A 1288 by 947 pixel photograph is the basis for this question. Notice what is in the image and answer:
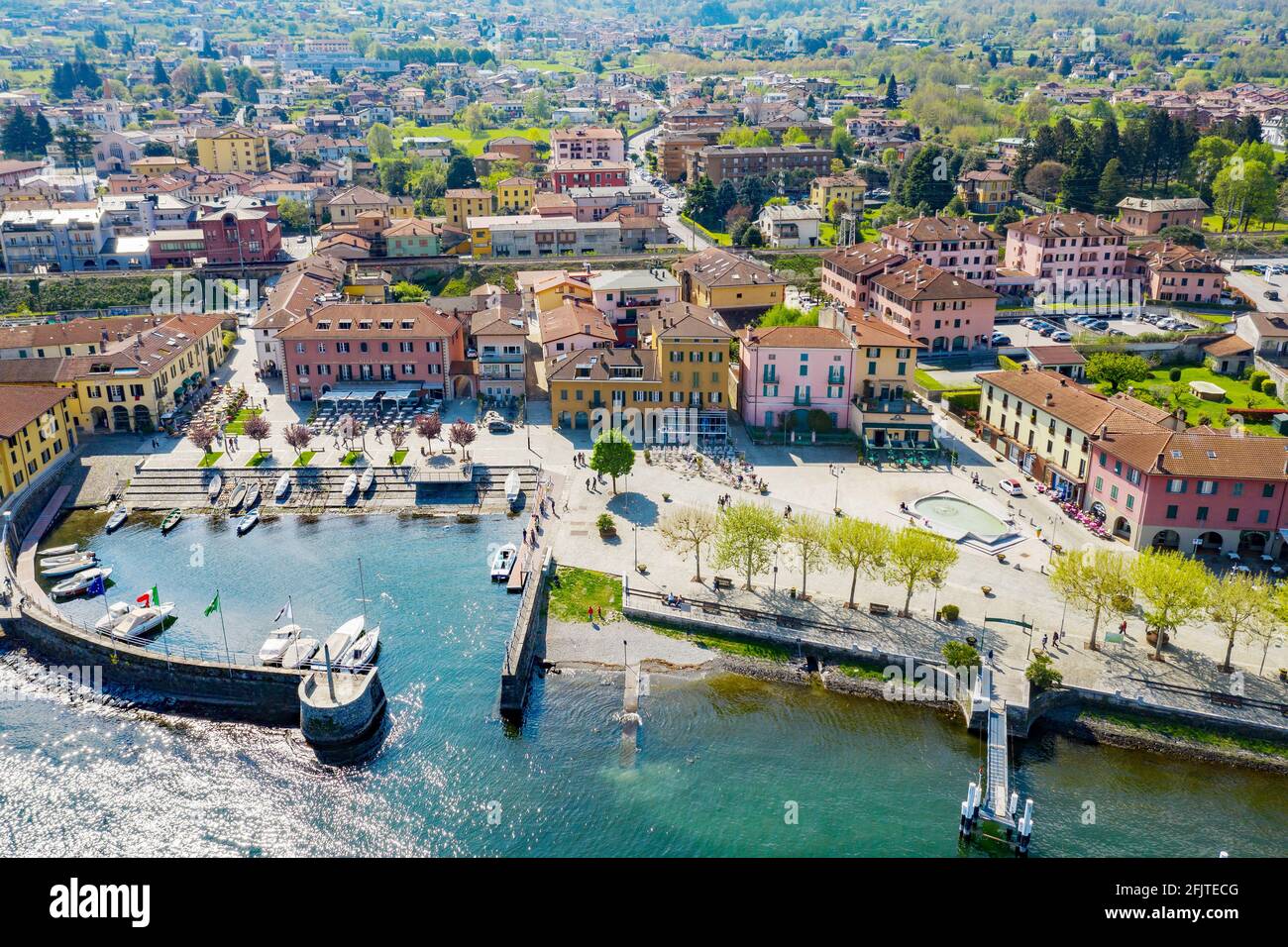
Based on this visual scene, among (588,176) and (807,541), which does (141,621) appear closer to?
(807,541)

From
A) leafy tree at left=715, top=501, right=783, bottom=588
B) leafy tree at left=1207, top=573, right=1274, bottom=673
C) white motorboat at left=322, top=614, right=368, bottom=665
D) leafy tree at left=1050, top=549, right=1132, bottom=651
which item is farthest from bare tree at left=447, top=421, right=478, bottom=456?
leafy tree at left=1207, top=573, right=1274, bottom=673

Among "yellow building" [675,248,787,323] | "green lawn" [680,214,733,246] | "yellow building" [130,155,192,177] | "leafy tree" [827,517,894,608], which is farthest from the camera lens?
"yellow building" [130,155,192,177]

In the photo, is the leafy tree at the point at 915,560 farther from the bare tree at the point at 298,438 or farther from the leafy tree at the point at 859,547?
the bare tree at the point at 298,438

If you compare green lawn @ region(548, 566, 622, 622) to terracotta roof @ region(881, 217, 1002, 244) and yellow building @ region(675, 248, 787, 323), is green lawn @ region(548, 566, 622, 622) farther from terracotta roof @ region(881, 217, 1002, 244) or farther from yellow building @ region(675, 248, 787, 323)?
terracotta roof @ region(881, 217, 1002, 244)

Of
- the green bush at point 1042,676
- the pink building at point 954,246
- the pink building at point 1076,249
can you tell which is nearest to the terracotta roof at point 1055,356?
the pink building at point 954,246

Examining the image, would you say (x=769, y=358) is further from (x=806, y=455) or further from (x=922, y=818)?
(x=922, y=818)
